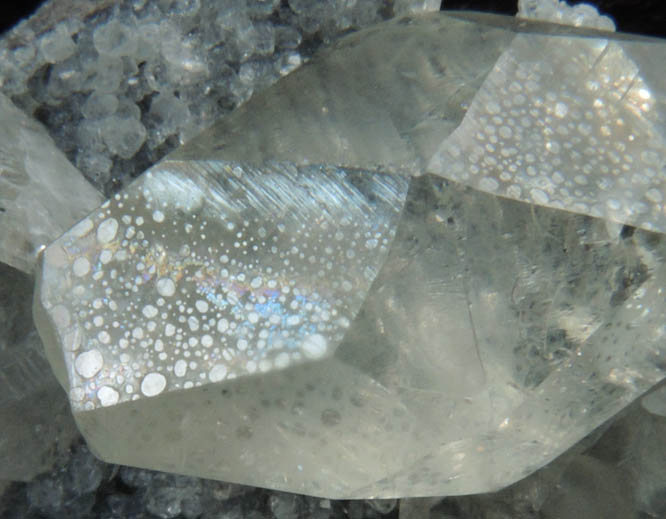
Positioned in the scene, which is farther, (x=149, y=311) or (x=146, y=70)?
(x=146, y=70)

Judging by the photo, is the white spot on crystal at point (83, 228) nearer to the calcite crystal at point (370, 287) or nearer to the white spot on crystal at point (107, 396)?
the calcite crystal at point (370, 287)

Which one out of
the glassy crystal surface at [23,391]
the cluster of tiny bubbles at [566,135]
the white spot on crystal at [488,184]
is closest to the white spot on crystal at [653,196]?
the cluster of tiny bubbles at [566,135]

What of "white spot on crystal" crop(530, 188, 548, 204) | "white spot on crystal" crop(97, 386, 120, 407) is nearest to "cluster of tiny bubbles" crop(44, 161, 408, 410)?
"white spot on crystal" crop(97, 386, 120, 407)

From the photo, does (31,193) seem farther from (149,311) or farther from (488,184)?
(488,184)

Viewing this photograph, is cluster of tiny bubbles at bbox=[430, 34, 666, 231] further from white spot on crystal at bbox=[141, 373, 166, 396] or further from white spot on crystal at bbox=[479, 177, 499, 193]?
white spot on crystal at bbox=[141, 373, 166, 396]

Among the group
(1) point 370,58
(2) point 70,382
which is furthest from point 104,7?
(2) point 70,382

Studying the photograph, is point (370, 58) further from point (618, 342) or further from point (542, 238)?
point (618, 342)

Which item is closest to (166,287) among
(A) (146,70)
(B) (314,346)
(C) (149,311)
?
(C) (149,311)
